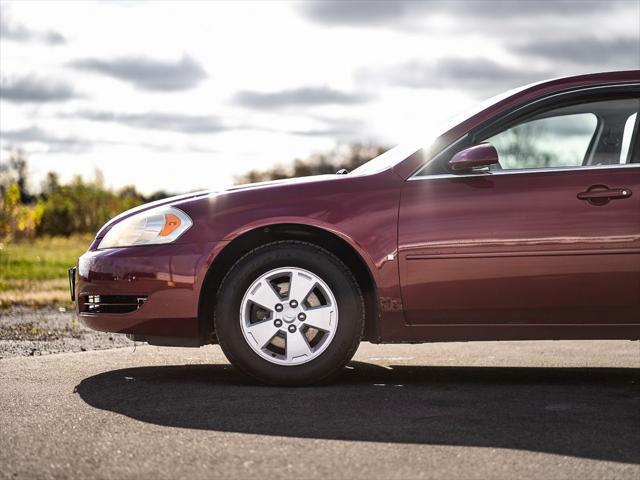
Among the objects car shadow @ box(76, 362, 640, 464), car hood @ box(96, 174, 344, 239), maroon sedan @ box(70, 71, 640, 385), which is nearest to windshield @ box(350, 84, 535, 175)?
maroon sedan @ box(70, 71, 640, 385)

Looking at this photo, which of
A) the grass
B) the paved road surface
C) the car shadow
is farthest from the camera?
the grass

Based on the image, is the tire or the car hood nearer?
the tire

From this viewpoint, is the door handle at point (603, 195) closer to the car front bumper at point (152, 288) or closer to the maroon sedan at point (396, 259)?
the maroon sedan at point (396, 259)

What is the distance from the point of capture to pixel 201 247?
5.37 metres

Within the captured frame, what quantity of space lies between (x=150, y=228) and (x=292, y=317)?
0.95 meters

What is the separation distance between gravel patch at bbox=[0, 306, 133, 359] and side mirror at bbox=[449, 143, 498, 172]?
3474mm

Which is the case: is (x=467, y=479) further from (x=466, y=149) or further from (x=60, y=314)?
(x=60, y=314)

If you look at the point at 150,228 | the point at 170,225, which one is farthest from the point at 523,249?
the point at 150,228

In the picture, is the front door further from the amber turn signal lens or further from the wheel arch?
the amber turn signal lens

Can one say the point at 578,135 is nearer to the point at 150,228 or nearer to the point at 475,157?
the point at 475,157

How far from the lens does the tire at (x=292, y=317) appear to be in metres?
5.29

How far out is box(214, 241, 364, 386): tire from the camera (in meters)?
5.29

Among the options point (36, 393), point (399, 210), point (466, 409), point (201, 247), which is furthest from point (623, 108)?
point (36, 393)

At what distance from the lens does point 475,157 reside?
5211 mm
